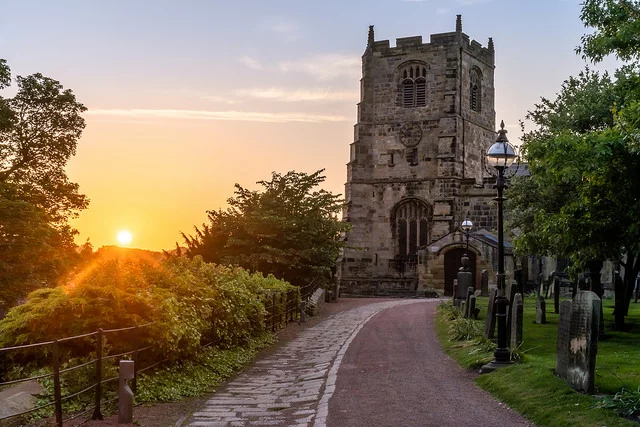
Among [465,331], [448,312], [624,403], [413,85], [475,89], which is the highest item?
[475,89]

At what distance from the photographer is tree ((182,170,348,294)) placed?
3042cm

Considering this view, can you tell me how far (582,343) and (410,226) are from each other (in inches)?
1532

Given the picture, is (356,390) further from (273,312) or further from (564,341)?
(273,312)

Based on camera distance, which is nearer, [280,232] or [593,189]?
[593,189]

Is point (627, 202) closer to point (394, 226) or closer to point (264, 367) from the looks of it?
point (264, 367)

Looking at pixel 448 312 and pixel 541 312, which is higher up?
pixel 541 312

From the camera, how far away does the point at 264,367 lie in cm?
1536

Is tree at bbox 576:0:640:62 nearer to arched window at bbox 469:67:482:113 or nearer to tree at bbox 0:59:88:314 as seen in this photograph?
tree at bbox 0:59:88:314

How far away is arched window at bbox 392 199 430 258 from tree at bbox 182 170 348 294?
16.7 metres

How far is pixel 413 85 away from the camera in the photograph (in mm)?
50938

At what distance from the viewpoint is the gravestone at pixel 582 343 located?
10258 mm

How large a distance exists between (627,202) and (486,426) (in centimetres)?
690

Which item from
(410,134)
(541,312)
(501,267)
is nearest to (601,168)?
(501,267)

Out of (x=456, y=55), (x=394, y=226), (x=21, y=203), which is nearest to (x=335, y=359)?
(x=21, y=203)
